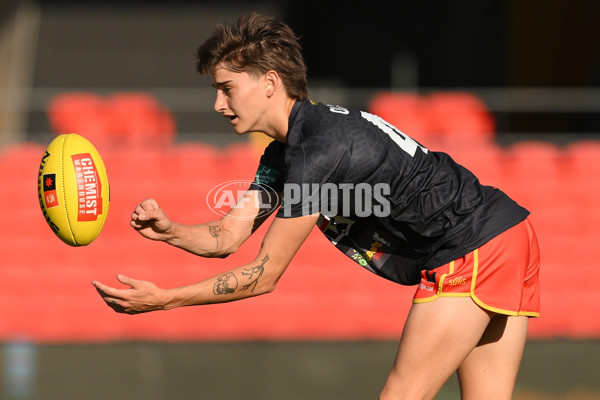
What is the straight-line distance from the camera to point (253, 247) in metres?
7.60

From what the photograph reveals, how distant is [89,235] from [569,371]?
4581mm

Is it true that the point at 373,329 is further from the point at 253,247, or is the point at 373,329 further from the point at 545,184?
the point at 545,184

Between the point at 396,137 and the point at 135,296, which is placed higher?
the point at 396,137

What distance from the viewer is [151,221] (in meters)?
3.97

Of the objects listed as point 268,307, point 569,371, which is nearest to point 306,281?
point 268,307

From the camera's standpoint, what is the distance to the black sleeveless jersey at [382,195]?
348cm

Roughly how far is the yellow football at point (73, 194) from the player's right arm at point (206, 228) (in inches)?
13.3

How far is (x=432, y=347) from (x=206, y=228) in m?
1.26

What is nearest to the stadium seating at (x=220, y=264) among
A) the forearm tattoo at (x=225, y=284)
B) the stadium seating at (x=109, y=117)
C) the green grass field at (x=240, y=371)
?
the green grass field at (x=240, y=371)

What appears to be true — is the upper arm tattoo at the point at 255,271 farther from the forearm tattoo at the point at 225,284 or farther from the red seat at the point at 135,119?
the red seat at the point at 135,119

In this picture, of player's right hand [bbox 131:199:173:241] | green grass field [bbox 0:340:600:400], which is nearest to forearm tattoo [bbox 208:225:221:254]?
player's right hand [bbox 131:199:173:241]

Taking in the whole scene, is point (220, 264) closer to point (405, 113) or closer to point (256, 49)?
point (405, 113)

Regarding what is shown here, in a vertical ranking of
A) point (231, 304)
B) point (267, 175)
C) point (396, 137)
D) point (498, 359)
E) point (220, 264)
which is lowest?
point (231, 304)

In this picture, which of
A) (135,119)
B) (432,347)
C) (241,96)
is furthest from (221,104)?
(135,119)
